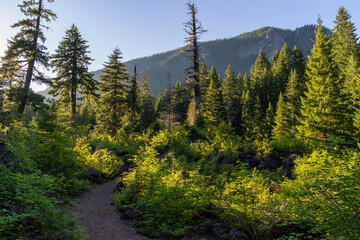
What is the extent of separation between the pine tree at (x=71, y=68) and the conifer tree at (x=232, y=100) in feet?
96.2

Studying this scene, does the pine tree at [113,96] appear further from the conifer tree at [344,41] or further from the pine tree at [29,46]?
the conifer tree at [344,41]

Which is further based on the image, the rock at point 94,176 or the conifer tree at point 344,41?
the conifer tree at point 344,41

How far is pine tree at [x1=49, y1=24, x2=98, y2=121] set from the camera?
61.1ft

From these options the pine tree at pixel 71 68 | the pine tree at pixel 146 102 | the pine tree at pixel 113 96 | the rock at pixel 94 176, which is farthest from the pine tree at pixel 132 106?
the pine tree at pixel 146 102

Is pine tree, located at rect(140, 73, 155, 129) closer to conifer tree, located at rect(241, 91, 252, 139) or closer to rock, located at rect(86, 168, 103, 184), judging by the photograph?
conifer tree, located at rect(241, 91, 252, 139)

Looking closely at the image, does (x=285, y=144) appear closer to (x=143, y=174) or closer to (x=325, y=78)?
(x=325, y=78)

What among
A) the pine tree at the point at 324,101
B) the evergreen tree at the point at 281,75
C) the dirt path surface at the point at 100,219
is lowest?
the dirt path surface at the point at 100,219

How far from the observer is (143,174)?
22.5ft

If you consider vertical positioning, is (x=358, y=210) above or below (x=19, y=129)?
below

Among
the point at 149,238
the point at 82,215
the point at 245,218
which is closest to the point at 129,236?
the point at 149,238

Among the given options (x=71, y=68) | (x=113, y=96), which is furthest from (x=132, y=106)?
(x=71, y=68)

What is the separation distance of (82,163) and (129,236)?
21.7ft

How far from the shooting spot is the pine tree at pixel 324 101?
17031 mm

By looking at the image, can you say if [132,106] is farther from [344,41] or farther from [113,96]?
[344,41]
